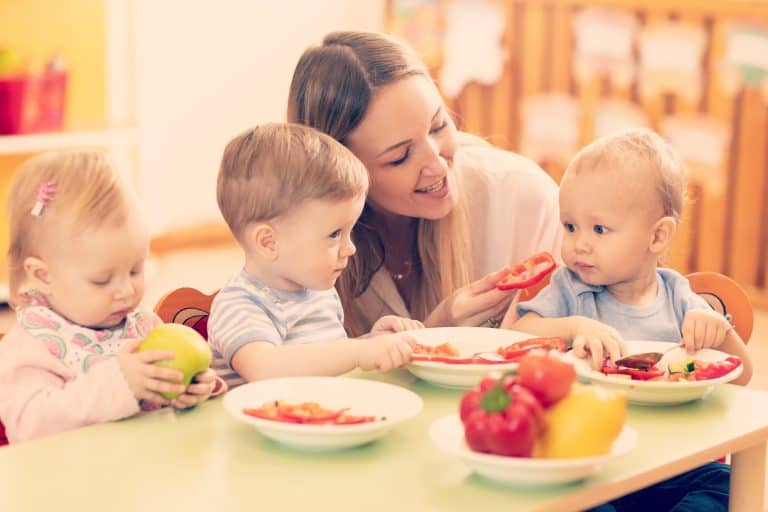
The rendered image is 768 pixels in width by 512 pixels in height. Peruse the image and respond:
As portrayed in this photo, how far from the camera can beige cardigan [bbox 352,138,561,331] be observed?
100 inches

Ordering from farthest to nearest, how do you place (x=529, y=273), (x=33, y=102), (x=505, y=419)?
1. (x=33, y=102)
2. (x=529, y=273)
3. (x=505, y=419)

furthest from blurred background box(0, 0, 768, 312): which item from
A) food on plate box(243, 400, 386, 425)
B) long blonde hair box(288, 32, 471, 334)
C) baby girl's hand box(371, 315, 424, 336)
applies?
food on plate box(243, 400, 386, 425)

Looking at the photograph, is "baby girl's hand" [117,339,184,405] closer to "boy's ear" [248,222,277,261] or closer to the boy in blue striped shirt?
the boy in blue striped shirt

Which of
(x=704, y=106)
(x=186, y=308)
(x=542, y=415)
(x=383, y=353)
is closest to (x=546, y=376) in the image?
(x=542, y=415)

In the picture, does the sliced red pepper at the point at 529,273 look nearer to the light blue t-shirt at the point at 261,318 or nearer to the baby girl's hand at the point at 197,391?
the light blue t-shirt at the point at 261,318

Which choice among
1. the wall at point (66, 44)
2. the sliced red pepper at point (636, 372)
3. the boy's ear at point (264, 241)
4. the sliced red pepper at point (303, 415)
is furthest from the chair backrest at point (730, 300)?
the wall at point (66, 44)

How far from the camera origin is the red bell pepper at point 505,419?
1.32m

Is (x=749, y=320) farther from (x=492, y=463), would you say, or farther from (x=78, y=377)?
(x=78, y=377)

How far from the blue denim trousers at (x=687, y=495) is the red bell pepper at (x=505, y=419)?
1.73 feet

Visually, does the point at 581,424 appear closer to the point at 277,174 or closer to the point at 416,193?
the point at 277,174

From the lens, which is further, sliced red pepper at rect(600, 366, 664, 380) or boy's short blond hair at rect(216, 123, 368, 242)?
boy's short blond hair at rect(216, 123, 368, 242)

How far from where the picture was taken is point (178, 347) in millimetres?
1605

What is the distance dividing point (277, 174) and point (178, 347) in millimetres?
359

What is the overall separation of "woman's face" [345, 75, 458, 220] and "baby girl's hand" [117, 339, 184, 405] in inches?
32.0
